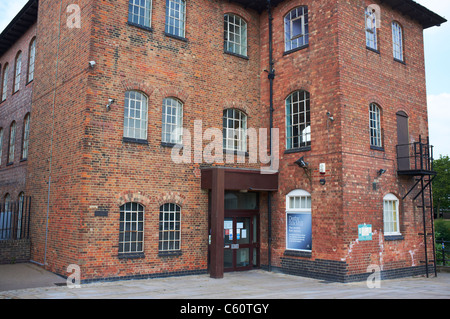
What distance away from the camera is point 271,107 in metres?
15.0

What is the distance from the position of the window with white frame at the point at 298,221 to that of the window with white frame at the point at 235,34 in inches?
223

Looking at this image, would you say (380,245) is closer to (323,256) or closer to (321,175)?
(323,256)

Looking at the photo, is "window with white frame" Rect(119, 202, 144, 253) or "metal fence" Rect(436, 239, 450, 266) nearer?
"window with white frame" Rect(119, 202, 144, 253)

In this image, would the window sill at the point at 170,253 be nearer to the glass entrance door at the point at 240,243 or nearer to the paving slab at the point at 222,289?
the paving slab at the point at 222,289

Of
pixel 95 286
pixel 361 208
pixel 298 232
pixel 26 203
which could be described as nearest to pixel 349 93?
pixel 361 208

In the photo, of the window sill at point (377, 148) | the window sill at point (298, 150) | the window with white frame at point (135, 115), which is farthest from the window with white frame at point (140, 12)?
the window sill at point (377, 148)

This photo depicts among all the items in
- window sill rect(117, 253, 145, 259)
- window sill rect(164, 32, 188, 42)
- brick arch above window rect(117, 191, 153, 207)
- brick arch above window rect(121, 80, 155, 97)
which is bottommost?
window sill rect(117, 253, 145, 259)

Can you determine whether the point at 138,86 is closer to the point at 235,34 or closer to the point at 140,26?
the point at 140,26

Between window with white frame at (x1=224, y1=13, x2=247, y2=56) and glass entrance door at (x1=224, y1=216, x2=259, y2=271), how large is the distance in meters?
6.17

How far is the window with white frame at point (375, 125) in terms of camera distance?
13.9 metres

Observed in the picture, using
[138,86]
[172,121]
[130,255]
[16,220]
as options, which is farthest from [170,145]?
[16,220]

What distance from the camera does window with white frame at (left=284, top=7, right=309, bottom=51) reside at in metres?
14.3

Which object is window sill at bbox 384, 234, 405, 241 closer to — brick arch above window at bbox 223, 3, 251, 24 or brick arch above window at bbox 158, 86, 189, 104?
brick arch above window at bbox 158, 86, 189, 104

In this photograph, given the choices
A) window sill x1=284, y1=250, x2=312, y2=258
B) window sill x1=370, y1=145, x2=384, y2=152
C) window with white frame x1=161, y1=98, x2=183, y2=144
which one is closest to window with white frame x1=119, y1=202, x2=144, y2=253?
window with white frame x1=161, y1=98, x2=183, y2=144
